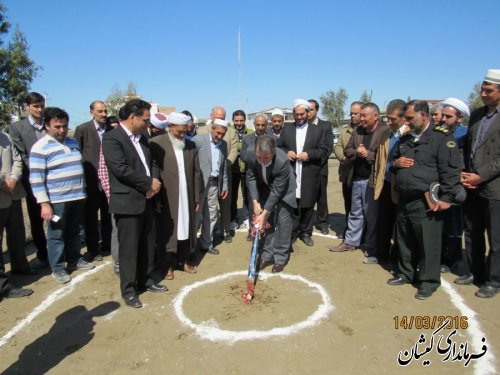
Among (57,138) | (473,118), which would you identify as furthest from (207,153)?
(473,118)

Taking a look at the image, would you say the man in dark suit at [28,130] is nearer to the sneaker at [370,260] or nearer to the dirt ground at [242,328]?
the dirt ground at [242,328]

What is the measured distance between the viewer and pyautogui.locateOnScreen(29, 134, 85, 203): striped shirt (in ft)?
14.3

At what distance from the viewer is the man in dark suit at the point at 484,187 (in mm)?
4066

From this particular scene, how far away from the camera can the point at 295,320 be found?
149 inches

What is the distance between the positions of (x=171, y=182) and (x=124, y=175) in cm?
96

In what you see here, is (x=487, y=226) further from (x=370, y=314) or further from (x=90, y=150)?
(x=90, y=150)

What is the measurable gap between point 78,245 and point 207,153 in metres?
2.33

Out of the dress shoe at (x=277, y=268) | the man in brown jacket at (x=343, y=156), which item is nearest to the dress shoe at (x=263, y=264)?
the dress shoe at (x=277, y=268)

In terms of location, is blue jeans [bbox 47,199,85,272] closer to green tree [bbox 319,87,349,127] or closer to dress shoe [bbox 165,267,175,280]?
dress shoe [bbox 165,267,175,280]

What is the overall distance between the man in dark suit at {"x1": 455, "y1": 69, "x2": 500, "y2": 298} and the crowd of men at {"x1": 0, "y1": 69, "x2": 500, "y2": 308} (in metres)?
0.01

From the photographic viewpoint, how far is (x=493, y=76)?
4.04 meters

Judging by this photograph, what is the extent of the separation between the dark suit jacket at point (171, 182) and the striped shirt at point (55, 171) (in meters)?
1.10

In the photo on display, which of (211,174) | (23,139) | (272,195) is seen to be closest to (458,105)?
(272,195)

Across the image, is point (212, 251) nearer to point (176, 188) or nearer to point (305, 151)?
point (176, 188)
